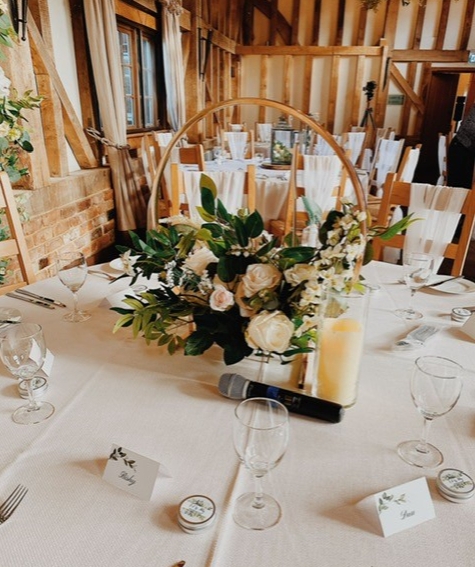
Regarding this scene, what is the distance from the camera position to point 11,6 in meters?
2.56

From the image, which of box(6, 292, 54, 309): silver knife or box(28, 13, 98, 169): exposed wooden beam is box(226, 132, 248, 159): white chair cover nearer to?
box(28, 13, 98, 169): exposed wooden beam

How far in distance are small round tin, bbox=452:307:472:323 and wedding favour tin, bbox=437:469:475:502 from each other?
633mm

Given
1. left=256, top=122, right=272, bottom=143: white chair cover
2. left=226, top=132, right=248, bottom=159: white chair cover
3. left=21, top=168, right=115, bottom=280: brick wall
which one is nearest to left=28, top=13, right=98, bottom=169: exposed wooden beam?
left=21, top=168, right=115, bottom=280: brick wall

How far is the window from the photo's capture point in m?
4.86

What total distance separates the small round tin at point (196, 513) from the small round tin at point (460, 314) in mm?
933

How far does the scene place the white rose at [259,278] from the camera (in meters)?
0.88

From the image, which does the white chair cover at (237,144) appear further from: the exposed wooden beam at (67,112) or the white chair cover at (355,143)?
the exposed wooden beam at (67,112)

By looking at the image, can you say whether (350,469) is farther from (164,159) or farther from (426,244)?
(426,244)

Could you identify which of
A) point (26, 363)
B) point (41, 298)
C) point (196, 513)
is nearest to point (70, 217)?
point (41, 298)

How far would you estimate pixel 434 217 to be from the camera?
1.98 meters

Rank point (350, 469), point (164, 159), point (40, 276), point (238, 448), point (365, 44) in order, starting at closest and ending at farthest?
point (238, 448) → point (350, 469) → point (164, 159) → point (40, 276) → point (365, 44)

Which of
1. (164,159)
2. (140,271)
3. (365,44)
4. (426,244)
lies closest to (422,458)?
(140,271)

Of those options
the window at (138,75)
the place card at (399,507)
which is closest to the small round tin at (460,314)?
the place card at (399,507)

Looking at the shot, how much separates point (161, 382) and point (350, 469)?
0.44 meters
